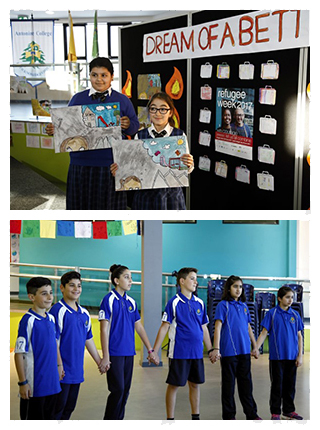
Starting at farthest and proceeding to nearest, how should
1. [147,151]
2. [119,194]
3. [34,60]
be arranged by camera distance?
[34,60] < [119,194] < [147,151]

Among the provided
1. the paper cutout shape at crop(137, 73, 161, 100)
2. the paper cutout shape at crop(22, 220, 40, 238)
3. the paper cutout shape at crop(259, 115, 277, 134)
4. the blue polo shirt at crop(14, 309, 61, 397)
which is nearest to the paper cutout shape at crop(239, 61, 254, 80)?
the paper cutout shape at crop(259, 115, 277, 134)

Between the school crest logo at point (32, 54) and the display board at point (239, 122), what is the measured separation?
588 centimetres

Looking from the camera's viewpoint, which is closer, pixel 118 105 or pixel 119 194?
pixel 118 105

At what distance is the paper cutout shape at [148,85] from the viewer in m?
5.52

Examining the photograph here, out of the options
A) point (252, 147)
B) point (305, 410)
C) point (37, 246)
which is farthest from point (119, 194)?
point (37, 246)

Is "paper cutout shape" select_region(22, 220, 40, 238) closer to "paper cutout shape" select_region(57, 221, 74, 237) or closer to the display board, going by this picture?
"paper cutout shape" select_region(57, 221, 74, 237)

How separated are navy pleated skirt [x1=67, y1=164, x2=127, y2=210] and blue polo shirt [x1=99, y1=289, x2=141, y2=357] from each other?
0.58m

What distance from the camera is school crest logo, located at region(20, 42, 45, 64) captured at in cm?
1101

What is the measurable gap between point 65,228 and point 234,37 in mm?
2198

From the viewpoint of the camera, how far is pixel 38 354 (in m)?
2.90

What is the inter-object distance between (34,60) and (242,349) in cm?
946

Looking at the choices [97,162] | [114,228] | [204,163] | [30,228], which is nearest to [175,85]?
[204,163]
